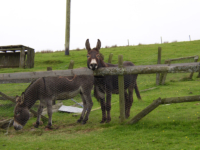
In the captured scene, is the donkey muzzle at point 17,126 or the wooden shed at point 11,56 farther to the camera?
the wooden shed at point 11,56

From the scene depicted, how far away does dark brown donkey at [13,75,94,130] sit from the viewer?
21.9ft

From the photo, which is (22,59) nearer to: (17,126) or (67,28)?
(67,28)

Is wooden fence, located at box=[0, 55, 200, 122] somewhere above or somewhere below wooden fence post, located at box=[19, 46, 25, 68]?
below

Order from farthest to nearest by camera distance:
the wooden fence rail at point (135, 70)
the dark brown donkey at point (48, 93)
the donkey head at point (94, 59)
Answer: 1. the dark brown donkey at point (48, 93)
2. the donkey head at point (94, 59)
3. the wooden fence rail at point (135, 70)

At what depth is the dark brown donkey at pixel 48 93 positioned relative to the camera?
669 cm

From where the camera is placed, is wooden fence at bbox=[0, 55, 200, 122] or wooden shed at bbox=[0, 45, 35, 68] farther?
wooden shed at bbox=[0, 45, 35, 68]

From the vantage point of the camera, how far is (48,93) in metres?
7.03

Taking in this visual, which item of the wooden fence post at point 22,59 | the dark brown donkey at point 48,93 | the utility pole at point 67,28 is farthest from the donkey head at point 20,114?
the utility pole at point 67,28

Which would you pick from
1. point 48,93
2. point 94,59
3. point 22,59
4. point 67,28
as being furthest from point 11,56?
point 94,59

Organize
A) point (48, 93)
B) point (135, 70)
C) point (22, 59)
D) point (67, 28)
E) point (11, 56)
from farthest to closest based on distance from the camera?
point (67, 28)
point (11, 56)
point (22, 59)
point (48, 93)
point (135, 70)

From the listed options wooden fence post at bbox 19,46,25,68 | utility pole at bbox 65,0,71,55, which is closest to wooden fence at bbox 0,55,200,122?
wooden fence post at bbox 19,46,25,68

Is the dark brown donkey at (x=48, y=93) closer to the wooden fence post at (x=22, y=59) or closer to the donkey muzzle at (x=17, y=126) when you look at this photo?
the donkey muzzle at (x=17, y=126)

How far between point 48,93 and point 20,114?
107 centimetres

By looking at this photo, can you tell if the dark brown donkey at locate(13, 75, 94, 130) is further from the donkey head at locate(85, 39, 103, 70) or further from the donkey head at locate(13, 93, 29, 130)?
the donkey head at locate(85, 39, 103, 70)
